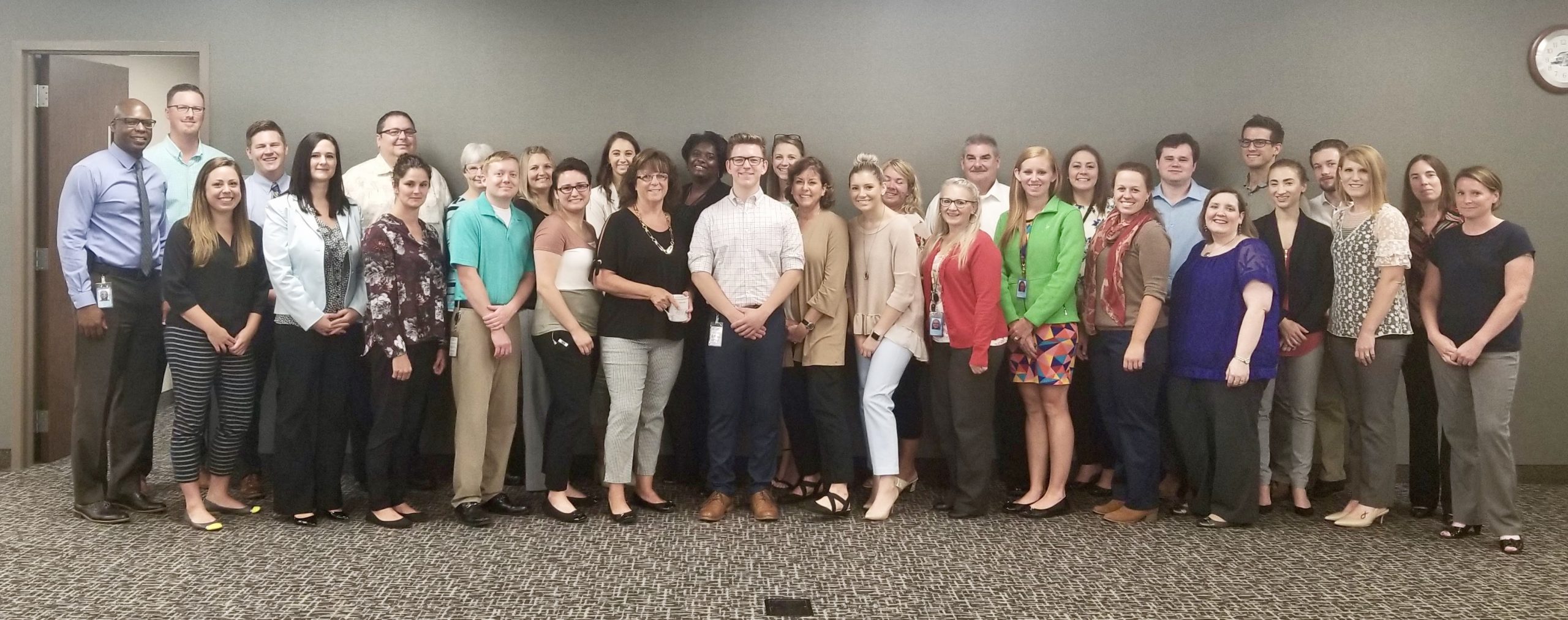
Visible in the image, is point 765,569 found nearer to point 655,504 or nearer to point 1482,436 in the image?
point 655,504

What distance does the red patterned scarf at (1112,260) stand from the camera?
379 centimetres

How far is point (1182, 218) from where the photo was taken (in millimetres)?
4289

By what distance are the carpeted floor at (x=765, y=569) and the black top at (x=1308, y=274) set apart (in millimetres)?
863

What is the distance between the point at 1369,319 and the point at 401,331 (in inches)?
148

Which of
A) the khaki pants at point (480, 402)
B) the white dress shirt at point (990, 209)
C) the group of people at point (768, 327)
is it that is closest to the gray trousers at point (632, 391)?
the group of people at point (768, 327)

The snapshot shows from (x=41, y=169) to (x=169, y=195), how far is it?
1177 millimetres

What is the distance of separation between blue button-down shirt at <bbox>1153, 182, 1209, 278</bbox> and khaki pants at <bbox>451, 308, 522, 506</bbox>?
286 cm

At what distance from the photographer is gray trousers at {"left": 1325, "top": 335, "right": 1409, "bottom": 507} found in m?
3.82

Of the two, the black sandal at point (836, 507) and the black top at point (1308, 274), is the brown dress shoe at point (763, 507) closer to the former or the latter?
the black sandal at point (836, 507)

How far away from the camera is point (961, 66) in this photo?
15.9 ft

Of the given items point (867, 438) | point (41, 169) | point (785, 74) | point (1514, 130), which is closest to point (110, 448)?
point (41, 169)

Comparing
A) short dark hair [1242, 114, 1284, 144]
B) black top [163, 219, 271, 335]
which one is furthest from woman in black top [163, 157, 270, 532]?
short dark hair [1242, 114, 1284, 144]

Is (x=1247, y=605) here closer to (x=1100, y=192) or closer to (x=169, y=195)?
(x=1100, y=192)

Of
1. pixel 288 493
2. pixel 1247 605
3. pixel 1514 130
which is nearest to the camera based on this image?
pixel 1247 605
